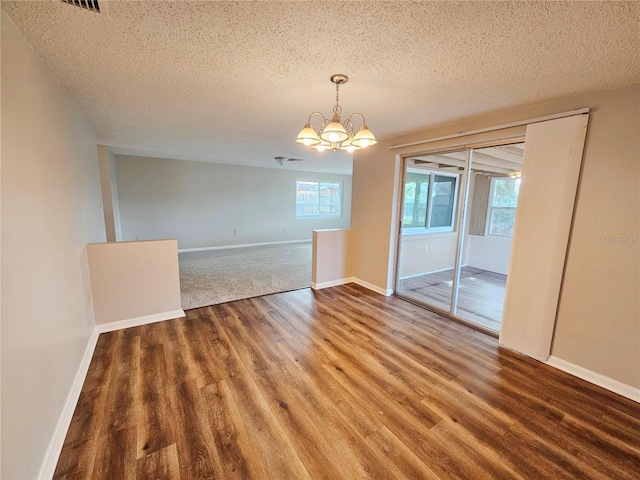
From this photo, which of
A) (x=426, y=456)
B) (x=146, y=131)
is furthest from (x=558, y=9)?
(x=146, y=131)

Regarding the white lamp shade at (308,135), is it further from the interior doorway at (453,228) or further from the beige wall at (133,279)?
the interior doorway at (453,228)

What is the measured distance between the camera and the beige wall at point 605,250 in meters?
1.94

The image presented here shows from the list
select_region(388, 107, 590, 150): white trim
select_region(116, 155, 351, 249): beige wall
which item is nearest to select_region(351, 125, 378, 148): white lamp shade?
select_region(388, 107, 590, 150): white trim

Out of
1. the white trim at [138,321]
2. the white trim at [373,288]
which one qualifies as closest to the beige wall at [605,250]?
the white trim at [373,288]

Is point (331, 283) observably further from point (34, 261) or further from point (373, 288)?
point (34, 261)

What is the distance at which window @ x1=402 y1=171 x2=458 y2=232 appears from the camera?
15.7 ft

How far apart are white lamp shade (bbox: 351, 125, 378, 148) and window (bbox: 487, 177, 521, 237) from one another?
447 centimetres

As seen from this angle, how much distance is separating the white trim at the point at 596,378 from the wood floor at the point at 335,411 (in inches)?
2.7

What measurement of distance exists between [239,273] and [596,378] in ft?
15.3

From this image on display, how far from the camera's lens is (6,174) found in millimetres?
1200

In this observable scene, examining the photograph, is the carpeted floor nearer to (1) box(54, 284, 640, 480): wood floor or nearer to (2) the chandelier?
(1) box(54, 284, 640, 480): wood floor

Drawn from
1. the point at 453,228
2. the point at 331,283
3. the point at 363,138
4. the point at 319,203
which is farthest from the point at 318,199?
the point at 363,138

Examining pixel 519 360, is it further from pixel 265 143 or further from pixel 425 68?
pixel 265 143

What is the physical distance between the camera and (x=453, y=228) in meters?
5.39
